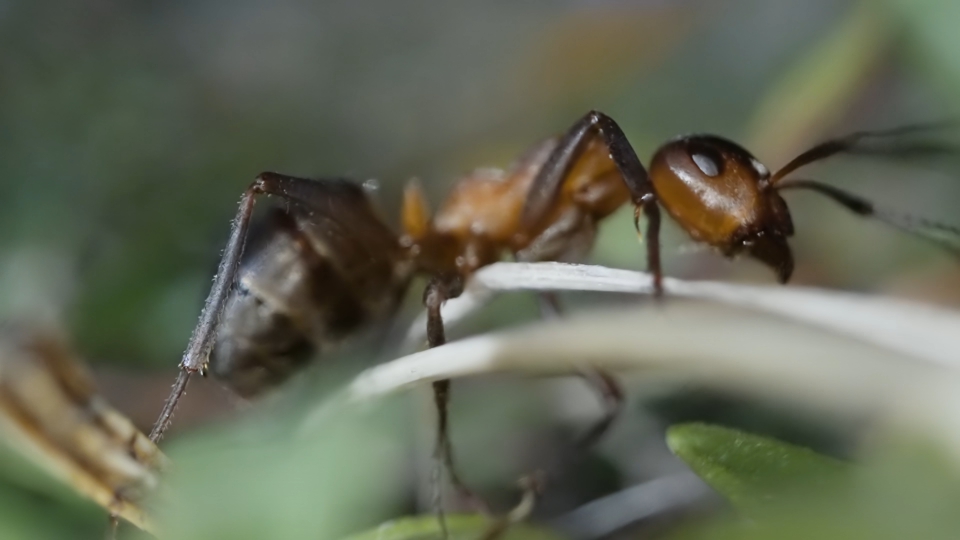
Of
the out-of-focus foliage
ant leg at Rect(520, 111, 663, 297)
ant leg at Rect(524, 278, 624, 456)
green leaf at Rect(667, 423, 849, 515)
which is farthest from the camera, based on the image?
ant leg at Rect(524, 278, 624, 456)

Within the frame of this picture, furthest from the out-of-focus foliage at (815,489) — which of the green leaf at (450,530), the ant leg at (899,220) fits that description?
the ant leg at (899,220)

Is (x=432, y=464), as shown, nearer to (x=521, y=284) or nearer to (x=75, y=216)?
(x=521, y=284)

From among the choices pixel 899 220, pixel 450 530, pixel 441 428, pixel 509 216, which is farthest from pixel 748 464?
pixel 509 216

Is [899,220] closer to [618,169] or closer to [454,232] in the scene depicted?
[618,169]

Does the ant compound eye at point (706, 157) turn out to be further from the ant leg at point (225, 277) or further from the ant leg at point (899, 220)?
the ant leg at point (225, 277)

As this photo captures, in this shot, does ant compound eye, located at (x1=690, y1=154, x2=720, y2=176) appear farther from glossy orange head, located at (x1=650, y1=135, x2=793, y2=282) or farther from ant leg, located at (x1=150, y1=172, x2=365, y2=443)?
ant leg, located at (x1=150, y1=172, x2=365, y2=443)

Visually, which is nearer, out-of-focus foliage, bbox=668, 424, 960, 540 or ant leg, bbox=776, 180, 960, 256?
out-of-focus foliage, bbox=668, 424, 960, 540

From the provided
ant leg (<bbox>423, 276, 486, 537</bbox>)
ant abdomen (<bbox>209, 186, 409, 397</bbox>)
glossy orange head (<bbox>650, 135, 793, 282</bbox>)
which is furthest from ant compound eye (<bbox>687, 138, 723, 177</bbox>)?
ant abdomen (<bbox>209, 186, 409, 397</bbox>)

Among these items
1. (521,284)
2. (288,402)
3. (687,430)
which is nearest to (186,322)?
(288,402)
